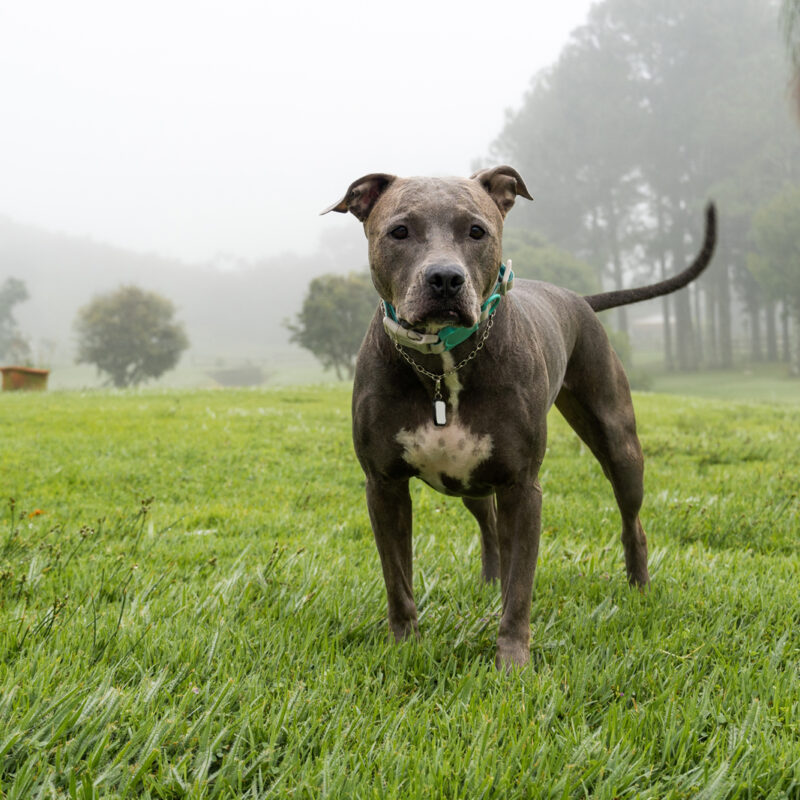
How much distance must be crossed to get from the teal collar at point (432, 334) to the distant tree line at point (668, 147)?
49500mm

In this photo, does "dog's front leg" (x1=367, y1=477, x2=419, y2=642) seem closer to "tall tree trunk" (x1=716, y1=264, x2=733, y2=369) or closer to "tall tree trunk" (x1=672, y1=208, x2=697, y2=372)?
"tall tree trunk" (x1=716, y1=264, x2=733, y2=369)

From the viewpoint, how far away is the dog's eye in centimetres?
269

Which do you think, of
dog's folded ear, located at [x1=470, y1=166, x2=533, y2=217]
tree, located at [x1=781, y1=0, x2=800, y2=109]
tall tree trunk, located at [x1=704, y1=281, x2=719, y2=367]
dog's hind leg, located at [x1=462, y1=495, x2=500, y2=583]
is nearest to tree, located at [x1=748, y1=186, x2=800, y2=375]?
tall tree trunk, located at [x1=704, y1=281, x2=719, y2=367]

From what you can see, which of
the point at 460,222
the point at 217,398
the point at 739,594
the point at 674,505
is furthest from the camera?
the point at 217,398

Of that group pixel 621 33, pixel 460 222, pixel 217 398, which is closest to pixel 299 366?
pixel 621 33

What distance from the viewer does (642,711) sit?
2256mm

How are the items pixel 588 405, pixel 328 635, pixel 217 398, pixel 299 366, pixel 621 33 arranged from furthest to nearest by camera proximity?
pixel 299 366 → pixel 621 33 → pixel 217 398 → pixel 588 405 → pixel 328 635

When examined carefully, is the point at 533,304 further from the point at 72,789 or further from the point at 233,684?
the point at 72,789

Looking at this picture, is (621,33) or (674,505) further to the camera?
(621,33)

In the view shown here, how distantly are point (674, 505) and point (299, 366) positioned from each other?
77.1 m

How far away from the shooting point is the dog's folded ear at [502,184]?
3104mm

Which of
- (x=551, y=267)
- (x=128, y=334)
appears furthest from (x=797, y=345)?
(x=128, y=334)

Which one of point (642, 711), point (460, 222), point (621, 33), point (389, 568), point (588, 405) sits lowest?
point (642, 711)

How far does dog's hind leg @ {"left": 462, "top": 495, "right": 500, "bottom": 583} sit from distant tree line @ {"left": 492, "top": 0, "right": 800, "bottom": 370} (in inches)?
1918
